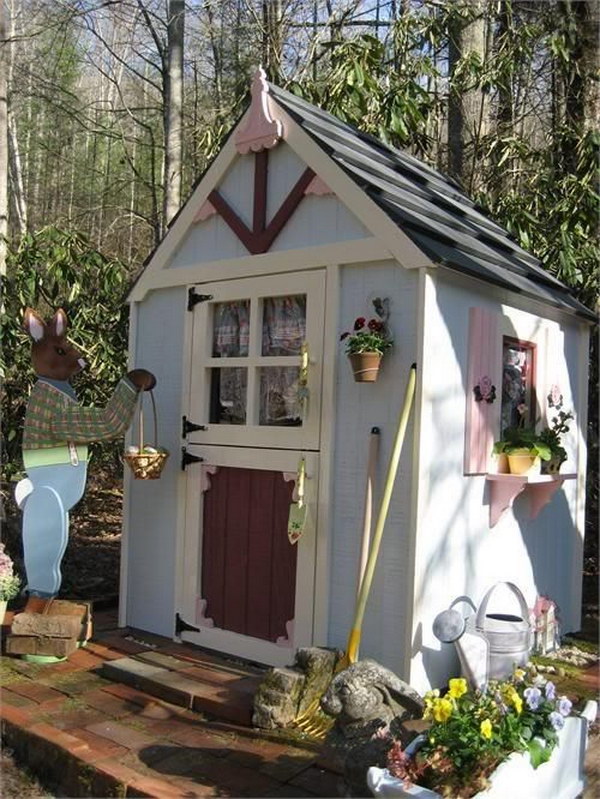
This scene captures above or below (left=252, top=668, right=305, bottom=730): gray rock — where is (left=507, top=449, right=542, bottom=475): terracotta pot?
above

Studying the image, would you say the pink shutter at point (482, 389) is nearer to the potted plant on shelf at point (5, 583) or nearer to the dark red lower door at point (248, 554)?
the dark red lower door at point (248, 554)

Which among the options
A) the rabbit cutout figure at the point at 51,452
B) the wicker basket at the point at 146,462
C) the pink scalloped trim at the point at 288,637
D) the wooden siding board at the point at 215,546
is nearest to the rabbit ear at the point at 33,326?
the rabbit cutout figure at the point at 51,452

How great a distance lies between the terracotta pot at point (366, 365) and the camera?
4027 millimetres

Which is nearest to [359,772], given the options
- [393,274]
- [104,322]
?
[393,274]

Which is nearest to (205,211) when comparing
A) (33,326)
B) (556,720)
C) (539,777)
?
(33,326)

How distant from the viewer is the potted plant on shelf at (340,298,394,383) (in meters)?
4.04

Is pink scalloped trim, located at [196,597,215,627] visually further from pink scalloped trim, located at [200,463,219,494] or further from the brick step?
pink scalloped trim, located at [200,463,219,494]

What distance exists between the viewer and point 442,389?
13.6 ft

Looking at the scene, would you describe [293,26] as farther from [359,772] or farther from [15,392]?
[359,772]

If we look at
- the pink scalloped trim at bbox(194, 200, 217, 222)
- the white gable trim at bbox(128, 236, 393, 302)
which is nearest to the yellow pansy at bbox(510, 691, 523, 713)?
the white gable trim at bbox(128, 236, 393, 302)

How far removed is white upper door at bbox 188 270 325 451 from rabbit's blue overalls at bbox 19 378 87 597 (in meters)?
0.87

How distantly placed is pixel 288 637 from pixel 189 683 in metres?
0.63

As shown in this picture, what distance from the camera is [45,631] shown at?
15.7 feet

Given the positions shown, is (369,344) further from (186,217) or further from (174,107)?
(174,107)
